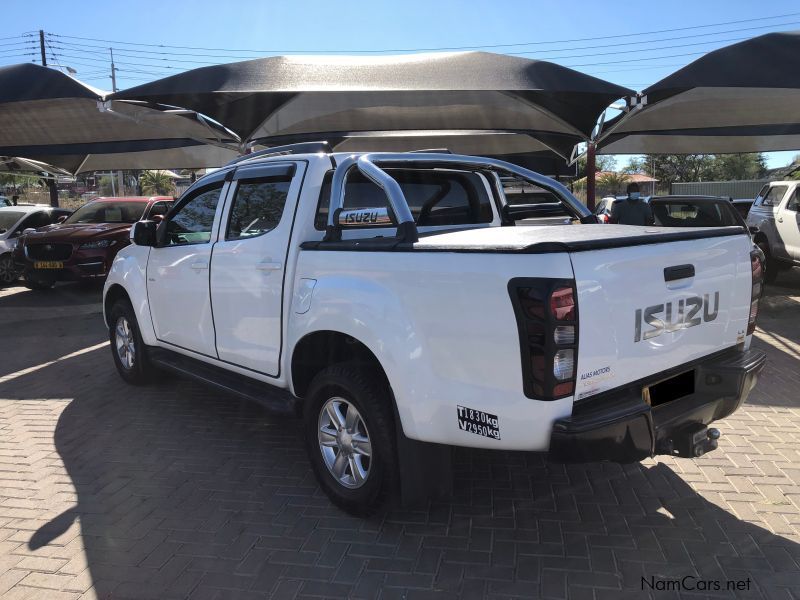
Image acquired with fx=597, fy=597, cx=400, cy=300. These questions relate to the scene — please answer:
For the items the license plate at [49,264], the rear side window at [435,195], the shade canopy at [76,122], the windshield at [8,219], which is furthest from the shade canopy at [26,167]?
the rear side window at [435,195]

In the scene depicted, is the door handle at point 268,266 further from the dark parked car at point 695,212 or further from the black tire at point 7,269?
the black tire at point 7,269

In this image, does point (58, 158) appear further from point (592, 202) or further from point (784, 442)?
point (784, 442)

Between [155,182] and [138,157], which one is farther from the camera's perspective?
[155,182]

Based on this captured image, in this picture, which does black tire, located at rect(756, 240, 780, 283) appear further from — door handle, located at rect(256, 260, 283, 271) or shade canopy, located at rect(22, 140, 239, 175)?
shade canopy, located at rect(22, 140, 239, 175)

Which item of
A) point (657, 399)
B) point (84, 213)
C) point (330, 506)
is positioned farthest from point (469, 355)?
point (84, 213)

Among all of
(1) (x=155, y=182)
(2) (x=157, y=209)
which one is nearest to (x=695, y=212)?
(2) (x=157, y=209)

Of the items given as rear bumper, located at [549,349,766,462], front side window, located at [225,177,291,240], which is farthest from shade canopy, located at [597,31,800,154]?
front side window, located at [225,177,291,240]

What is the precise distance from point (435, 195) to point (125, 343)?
3369 mm

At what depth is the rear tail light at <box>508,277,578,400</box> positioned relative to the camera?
2232mm

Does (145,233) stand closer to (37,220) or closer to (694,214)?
(694,214)

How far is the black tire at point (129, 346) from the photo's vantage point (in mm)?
5324

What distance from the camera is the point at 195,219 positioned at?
4602 mm

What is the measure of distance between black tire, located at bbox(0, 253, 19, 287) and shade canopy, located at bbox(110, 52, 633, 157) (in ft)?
17.6

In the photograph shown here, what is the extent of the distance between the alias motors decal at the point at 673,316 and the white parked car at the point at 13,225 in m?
12.7
